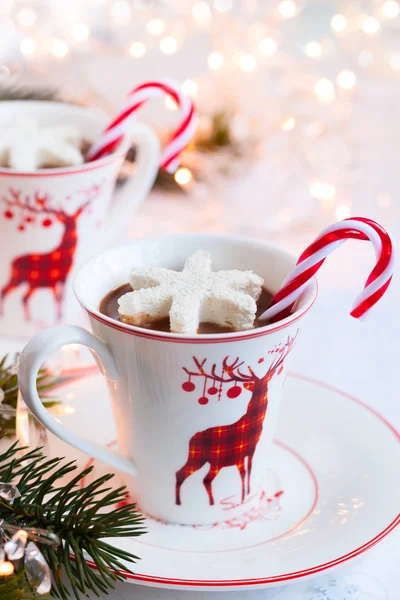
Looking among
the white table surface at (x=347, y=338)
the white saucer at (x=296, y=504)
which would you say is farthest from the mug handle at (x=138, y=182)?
the white saucer at (x=296, y=504)

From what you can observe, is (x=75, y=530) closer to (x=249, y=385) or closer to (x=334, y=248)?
(x=249, y=385)

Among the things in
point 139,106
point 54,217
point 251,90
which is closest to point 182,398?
point 54,217

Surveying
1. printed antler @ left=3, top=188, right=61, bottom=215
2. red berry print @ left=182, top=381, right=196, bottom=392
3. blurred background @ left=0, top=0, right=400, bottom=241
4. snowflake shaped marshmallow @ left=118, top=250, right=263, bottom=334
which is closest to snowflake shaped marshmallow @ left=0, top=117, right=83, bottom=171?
printed antler @ left=3, top=188, right=61, bottom=215

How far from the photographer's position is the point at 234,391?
2.17ft

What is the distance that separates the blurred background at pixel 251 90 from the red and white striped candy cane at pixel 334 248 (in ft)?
2.50

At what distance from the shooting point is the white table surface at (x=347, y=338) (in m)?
0.65

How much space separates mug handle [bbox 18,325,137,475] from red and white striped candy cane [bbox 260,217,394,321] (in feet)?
0.52

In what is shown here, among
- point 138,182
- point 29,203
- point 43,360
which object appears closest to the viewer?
point 43,360

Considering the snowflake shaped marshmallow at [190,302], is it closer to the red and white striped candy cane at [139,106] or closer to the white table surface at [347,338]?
the white table surface at [347,338]

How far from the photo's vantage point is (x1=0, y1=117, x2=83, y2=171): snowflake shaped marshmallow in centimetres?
106

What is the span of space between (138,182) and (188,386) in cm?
65

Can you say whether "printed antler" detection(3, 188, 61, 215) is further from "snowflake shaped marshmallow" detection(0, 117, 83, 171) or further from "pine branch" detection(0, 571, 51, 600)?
"pine branch" detection(0, 571, 51, 600)

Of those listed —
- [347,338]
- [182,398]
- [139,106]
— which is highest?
[139,106]

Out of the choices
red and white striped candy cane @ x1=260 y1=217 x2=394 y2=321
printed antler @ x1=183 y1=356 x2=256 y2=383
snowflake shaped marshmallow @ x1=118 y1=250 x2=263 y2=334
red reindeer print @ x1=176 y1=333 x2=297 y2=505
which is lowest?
red reindeer print @ x1=176 y1=333 x2=297 y2=505
